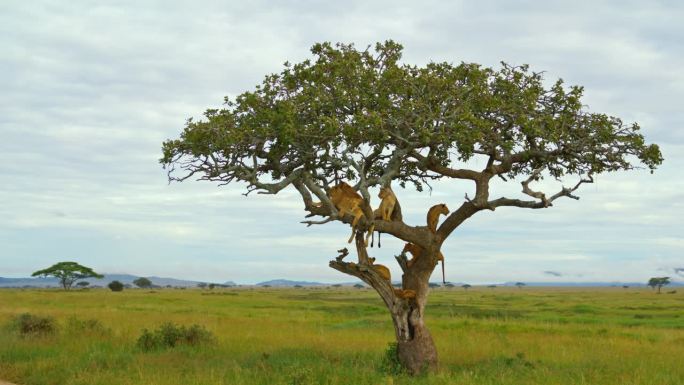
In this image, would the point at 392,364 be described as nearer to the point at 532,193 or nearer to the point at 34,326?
the point at 532,193

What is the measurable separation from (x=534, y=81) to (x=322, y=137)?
591 centimetres

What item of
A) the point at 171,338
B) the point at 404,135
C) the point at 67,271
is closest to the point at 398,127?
the point at 404,135

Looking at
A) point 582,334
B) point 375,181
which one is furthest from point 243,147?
point 582,334

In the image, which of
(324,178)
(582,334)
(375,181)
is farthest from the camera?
(582,334)

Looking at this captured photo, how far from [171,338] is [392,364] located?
A: 30.7ft

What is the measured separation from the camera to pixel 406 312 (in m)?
16.3

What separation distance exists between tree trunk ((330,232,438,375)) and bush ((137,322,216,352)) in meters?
8.62

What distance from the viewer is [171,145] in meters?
16.9

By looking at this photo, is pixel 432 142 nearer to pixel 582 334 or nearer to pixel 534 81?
pixel 534 81

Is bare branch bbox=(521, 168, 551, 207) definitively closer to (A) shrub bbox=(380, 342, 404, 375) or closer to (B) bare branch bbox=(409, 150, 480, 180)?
(B) bare branch bbox=(409, 150, 480, 180)

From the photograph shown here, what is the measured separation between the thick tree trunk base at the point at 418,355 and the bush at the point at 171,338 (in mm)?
9311

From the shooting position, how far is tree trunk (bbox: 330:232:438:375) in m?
16.0

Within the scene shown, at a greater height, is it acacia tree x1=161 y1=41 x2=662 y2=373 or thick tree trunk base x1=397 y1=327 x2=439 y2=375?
acacia tree x1=161 y1=41 x2=662 y2=373

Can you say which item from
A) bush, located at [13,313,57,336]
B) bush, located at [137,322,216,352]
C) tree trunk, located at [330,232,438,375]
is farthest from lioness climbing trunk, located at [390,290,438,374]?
bush, located at [13,313,57,336]
